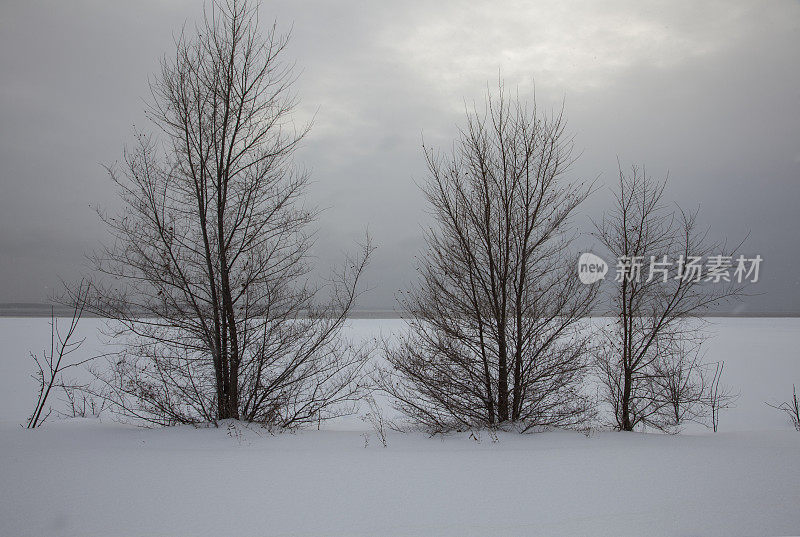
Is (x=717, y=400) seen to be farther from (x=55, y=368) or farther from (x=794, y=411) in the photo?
(x=55, y=368)

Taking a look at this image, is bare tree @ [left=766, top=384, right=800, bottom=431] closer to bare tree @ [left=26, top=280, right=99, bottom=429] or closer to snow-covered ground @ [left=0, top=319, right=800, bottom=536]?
snow-covered ground @ [left=0, top=319, right=800, bottom=536]

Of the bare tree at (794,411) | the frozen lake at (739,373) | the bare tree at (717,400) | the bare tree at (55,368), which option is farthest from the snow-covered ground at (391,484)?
the bare tree at (794,411)

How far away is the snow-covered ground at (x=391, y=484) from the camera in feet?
11.5

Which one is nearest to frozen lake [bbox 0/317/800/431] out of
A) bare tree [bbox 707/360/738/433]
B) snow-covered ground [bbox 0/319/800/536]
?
bare tree [bbox 707/360/738/433]

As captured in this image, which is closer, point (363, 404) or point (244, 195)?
point (244, 195)

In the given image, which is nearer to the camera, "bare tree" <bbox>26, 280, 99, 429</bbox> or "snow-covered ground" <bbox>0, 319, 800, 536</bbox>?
"snow-covered ground" <bbox>0, 319, 800, 536</bbox>

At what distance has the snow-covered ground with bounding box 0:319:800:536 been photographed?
349cm

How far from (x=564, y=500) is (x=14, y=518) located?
14.9 ft

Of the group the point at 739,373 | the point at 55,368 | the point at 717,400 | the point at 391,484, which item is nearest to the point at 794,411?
the point at 717,400

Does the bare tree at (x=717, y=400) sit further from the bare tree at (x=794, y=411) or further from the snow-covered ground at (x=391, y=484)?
the snow-covered ground at (x=391, y=484)

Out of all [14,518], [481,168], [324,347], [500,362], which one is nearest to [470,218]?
[481,168]

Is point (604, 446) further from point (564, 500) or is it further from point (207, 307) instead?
point (207, 307)

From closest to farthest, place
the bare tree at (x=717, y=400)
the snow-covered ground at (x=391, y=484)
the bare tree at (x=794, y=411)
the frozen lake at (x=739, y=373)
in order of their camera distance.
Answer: the snow-covered ground at (x=391, y=484)
the bare tree at (x=717, y=400)
the bare tree at (x=794, y=411)
the frozen lake at (x=739, y=373)

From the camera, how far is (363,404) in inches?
844
